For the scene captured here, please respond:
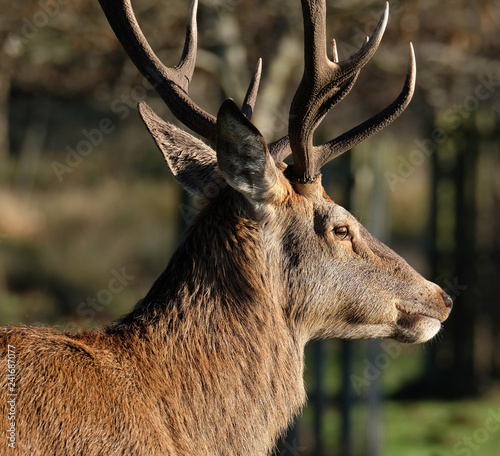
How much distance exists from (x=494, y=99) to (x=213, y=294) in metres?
8.24

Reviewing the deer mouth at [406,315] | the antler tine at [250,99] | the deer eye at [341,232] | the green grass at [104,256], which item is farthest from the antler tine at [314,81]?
the green grass at [104,256]

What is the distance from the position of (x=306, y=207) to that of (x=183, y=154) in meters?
0.84

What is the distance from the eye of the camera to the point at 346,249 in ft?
13.4

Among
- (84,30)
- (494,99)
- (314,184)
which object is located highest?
(84,30)

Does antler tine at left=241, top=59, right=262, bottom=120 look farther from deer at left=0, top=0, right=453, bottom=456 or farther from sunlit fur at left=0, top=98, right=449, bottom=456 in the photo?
sunlit fur at left=0, top=98, right=449, bottom=456

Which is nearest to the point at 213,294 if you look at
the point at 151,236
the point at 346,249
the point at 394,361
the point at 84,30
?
the point at 346,249

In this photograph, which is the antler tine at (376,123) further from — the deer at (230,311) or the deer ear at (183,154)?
the deer ear at (183,154)

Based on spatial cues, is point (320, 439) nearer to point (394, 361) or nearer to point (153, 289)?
point (394, 361)

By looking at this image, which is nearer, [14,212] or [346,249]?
[346,249]

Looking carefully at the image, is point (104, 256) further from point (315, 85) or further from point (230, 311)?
point (315, 85)

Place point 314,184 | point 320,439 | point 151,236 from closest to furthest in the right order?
point 314,184 → point 320,439 → point 151,236

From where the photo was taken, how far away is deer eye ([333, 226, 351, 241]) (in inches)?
160

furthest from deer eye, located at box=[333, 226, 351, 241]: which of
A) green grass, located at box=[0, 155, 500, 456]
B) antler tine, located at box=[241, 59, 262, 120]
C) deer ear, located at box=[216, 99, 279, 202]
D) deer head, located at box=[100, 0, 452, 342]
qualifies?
green grass, located at box=[0, 155, 500, 456]

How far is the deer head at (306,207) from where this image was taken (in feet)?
12.4
